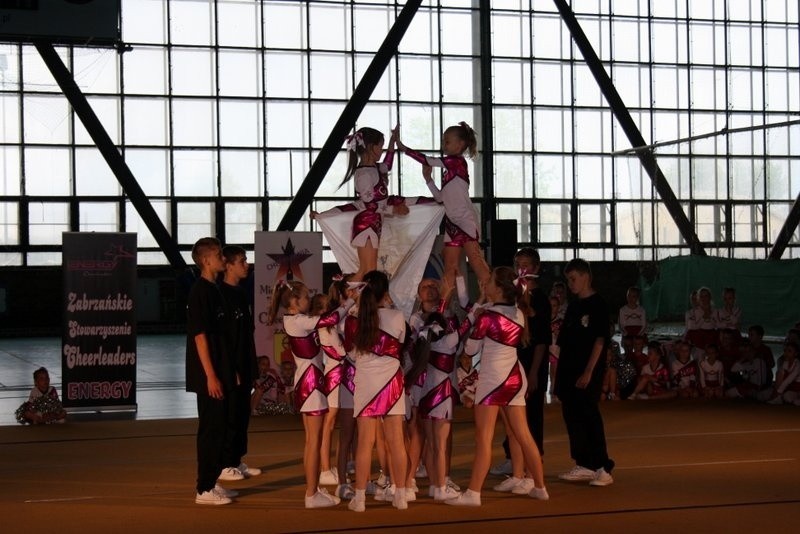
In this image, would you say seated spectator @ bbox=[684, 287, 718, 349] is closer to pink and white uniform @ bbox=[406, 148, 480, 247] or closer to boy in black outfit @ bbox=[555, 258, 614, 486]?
boy in black outfit @ bbox=[555, 258, 614, 486]

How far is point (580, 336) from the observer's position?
26.4 feet

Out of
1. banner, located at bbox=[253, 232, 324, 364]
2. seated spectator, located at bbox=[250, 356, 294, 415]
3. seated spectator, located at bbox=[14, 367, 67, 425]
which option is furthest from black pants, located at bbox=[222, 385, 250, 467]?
banner, located at bbox=[253, 232, 324, 364]

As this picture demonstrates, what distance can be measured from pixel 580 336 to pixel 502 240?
30.7 ft

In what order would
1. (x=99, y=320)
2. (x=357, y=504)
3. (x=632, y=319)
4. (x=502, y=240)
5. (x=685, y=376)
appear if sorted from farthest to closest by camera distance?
(x=502, y=240), (x=632, y=319), (x=685, y=376), (x=99, y=320), (x=357, y=504)

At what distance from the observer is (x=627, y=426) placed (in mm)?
11258

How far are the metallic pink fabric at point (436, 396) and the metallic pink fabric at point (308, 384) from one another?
66 centimetres

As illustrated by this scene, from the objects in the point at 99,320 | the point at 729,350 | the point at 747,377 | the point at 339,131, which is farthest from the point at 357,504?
the point at 339,131

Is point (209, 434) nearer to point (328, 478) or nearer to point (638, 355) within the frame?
point (328, 478)

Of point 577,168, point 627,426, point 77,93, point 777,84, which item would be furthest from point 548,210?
point 627,426

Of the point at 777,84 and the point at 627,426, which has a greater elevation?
the point at 777,84

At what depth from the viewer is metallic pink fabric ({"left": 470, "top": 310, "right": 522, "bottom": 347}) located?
721cm

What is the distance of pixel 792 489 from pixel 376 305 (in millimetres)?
3192

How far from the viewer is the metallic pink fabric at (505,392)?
284 inches

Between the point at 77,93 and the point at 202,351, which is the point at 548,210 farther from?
the point at 202,351
